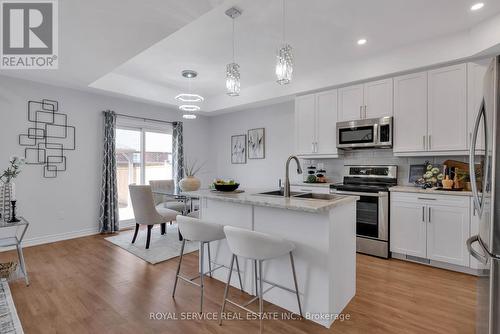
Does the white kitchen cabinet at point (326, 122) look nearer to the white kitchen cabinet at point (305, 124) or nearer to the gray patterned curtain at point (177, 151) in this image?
the white kitchen cabinet at point (305, 124)

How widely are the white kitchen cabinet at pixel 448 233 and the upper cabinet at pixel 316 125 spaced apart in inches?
62.6

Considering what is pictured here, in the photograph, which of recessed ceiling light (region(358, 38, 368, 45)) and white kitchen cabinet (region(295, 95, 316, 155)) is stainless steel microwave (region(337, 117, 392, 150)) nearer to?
white kitchen cabinet (region(295, 95, 316, 155))

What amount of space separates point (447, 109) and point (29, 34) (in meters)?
4.88

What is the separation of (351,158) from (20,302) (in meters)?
4.47

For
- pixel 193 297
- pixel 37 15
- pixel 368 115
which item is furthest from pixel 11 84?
pixel 368 115

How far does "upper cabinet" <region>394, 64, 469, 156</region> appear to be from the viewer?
311 cm

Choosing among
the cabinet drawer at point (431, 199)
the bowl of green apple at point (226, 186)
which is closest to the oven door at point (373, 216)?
the cabinet drawer at point (431, 199)

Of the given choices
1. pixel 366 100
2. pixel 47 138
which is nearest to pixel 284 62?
pixel 366 100

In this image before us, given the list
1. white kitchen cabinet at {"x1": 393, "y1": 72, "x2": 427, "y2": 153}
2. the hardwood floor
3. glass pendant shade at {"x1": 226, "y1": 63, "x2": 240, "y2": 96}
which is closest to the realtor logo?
glass pendant shade at {"x1": 226, "y1": 63, "x2": 240, "y2": 96}

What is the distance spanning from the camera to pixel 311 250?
6.70 ft

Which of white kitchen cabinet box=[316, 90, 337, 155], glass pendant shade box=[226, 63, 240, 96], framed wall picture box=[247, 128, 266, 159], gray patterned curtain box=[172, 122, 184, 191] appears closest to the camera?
glass pendant shade box=[226, 63, 240, 96]

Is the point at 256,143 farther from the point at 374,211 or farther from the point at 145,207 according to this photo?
the point at 374,211

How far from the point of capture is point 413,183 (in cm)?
365

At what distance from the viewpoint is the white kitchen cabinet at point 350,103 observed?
386cm
